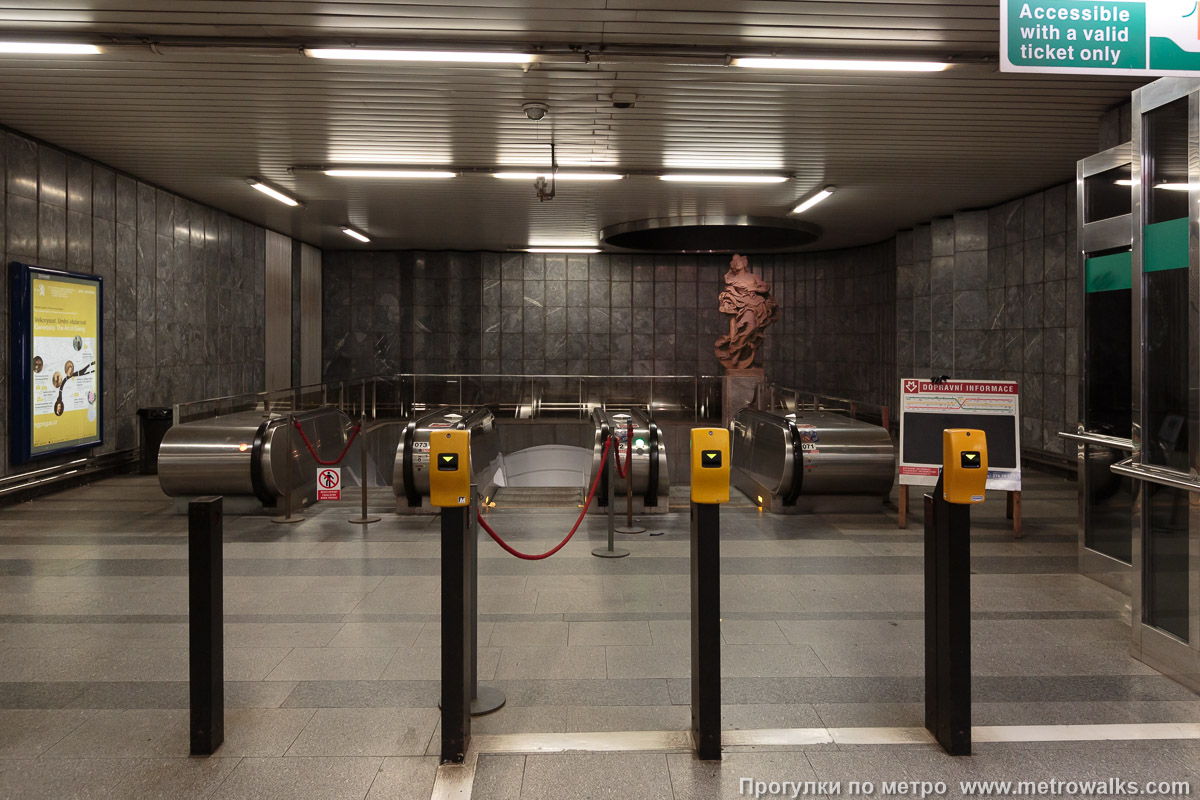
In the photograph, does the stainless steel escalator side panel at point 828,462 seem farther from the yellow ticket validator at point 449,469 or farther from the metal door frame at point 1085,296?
the yellow ticket validator at point 449,469

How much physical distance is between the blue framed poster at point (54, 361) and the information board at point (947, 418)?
956cm

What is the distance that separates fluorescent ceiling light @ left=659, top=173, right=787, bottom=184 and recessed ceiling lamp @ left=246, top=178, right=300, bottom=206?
19.7 feet

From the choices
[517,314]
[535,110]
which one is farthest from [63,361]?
[517,314]

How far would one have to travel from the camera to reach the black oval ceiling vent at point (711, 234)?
51.0ft

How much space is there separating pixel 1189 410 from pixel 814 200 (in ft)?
33.0

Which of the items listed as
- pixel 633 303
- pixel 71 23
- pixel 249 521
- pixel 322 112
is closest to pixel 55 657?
pixel 249 521

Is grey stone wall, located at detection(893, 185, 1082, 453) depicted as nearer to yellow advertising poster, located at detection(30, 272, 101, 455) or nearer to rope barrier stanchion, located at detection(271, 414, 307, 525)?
rope barrier stanchion, located at detection(271, 414, 307, 525)

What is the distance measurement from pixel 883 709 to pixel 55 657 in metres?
4.40

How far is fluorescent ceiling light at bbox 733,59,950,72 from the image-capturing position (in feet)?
23.2

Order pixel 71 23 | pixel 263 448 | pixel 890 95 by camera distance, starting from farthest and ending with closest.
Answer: pixel 263 448 < pixel 890 95 < pixel 71 23

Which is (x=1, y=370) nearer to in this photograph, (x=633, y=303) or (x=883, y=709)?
(x=883, y=709)

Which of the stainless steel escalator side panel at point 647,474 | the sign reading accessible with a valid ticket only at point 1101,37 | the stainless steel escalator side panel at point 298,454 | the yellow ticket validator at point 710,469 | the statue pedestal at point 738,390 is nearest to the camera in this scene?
the yellow ticket validator at point 710,469

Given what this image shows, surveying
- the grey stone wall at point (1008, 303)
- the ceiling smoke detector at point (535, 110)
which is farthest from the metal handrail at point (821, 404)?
the ceiling smoke detector at point (535, 110)

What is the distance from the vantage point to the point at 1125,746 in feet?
11.6
